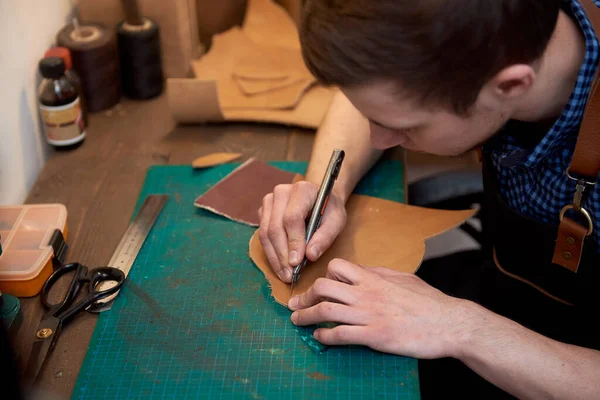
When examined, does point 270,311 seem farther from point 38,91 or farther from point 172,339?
point 38,91

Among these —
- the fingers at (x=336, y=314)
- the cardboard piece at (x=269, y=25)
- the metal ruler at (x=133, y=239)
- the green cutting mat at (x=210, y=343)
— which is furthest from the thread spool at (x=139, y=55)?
the fingers at (x=336, y=314)

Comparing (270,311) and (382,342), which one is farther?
(270,311)

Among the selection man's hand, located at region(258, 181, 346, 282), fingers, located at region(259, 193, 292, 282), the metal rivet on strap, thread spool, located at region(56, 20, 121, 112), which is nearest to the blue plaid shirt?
man's hand, located at region(258, 181, 346, 282)

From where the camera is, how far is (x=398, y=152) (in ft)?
4.84

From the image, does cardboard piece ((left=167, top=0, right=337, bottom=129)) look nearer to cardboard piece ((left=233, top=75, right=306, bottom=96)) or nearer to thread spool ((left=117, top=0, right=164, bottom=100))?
cardboard piece ((left=233, top=75, right=306, bottom=96))

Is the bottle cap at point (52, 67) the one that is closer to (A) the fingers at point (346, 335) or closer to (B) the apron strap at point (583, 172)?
(A) the fingers at point (346, 335)

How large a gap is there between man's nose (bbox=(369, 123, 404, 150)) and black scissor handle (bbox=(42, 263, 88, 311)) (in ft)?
1.80

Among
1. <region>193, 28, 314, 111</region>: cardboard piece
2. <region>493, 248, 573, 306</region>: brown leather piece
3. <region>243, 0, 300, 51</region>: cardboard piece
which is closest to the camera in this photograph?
<region>493, 248, 573, 306</region>: brown leather piece

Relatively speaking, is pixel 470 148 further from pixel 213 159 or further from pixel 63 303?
pixel 63 303

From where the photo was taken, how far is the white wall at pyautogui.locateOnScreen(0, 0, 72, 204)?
1.29 metres

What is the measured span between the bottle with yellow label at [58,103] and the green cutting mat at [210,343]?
0.38 m

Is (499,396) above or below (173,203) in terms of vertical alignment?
below

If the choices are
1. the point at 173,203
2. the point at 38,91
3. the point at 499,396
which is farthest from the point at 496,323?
the point at 38,91

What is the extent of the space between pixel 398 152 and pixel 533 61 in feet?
1.87
